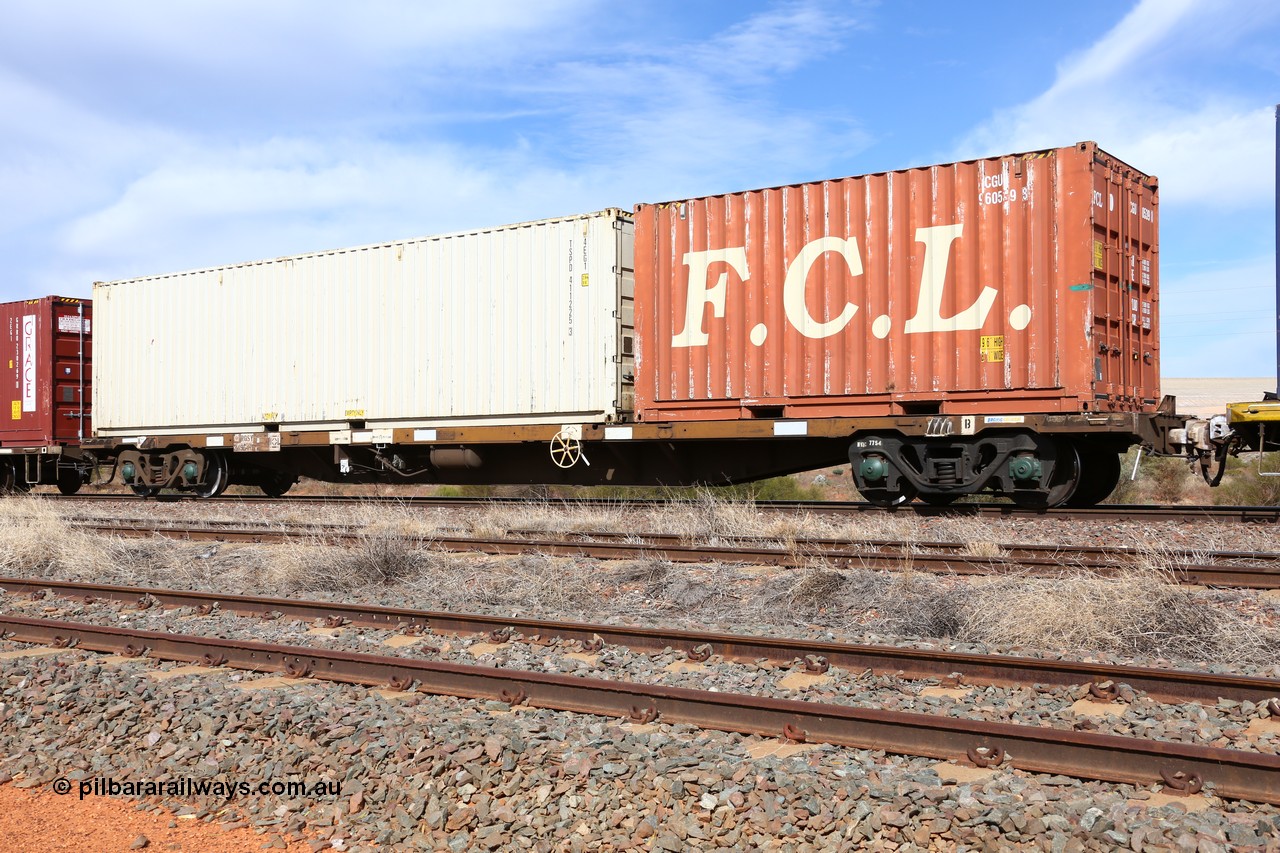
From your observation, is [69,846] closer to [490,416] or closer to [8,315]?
[490,416]

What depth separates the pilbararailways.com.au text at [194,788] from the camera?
407 centimetres

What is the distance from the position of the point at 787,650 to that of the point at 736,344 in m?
7.30

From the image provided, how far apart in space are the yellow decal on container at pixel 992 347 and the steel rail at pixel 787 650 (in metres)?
6.32

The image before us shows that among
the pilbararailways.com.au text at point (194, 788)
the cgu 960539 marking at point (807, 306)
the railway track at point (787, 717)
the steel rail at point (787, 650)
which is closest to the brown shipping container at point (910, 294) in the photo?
the cgu 960539 marking at point (807, 306)

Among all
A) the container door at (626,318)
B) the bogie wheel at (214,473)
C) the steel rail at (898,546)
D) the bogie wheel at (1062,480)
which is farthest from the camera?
the bogie wheel at (214,473)

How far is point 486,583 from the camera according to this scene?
845 centimetres

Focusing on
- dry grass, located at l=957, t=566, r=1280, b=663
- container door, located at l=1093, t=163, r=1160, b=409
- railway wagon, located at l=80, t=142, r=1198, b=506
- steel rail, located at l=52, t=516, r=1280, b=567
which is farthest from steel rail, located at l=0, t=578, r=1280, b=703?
container door, located at l=1093, t=163, r=1160, b=409

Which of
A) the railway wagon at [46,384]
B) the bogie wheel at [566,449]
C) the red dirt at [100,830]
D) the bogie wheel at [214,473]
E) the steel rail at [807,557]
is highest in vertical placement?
the railway wagon at [46,384]

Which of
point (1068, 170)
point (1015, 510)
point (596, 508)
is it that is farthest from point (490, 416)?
point (1068, 170)

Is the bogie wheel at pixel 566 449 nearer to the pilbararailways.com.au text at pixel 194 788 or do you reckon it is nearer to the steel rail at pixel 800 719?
the steel rail at pixel 800 719

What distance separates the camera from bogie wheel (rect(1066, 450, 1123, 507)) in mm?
12383

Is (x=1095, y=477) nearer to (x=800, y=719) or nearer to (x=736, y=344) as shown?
(x=736, y=344)

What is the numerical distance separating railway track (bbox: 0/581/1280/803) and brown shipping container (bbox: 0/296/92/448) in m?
14.8

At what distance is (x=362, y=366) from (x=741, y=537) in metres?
7.32
